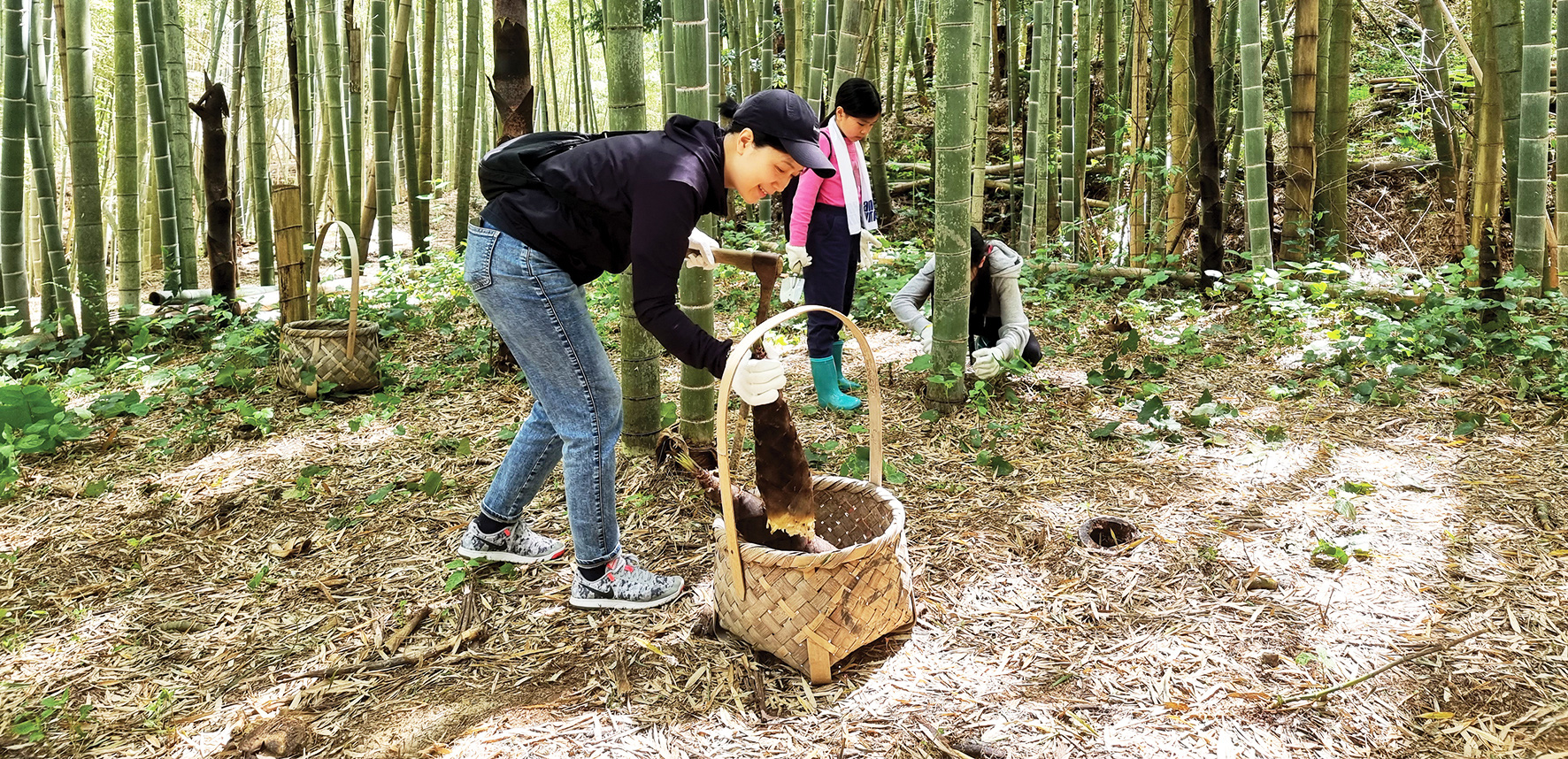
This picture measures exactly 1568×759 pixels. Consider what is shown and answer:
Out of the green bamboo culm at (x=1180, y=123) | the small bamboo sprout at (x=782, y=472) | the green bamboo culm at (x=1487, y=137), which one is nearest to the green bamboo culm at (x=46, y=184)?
the small bamboo sprout at (x=782, y=472)

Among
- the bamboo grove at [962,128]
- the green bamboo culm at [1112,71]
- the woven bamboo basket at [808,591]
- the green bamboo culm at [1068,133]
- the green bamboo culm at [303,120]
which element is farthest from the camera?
→ the green bamboo culm at [1112,71]

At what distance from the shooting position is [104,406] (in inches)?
132

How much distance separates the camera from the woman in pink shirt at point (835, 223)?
3.18 metres

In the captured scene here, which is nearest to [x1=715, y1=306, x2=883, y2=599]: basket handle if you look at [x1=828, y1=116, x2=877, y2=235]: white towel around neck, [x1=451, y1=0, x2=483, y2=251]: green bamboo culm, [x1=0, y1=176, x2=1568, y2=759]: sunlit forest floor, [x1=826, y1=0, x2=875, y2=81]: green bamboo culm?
[x1=0, y1=176, x2=1568, y2=759]: sunlit forest floor

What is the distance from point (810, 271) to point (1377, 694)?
2195 mm

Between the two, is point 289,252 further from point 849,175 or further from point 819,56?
point 819,56

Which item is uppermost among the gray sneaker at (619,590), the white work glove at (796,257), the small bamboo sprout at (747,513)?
the white work glove at (796,257)

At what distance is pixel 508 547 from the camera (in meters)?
2.30

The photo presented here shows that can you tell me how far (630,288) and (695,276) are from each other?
0.21 metres

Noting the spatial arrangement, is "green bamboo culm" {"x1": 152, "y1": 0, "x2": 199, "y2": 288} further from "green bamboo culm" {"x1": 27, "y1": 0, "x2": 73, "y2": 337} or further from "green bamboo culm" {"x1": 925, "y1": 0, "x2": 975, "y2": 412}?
"green bamboo culm" {"x1": 925, "y1": 0, "x2": 975, "y2": 412}

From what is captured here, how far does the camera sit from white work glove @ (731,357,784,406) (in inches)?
66.0

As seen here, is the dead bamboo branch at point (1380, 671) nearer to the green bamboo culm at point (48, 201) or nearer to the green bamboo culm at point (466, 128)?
the green bamboo culm at point (466, 128)

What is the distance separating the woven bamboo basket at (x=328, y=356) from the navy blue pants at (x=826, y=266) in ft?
5.81

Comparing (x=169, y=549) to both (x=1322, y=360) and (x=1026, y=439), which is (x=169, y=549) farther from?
(x=1322, y=360)
